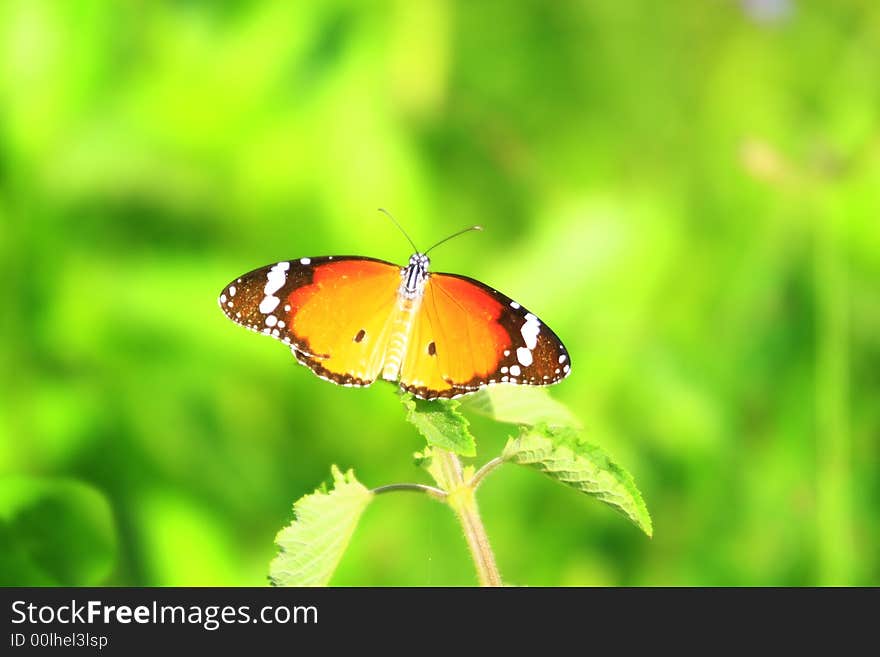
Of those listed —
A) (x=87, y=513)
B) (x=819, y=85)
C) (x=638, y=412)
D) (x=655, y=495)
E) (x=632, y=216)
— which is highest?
(x=819, y=85)

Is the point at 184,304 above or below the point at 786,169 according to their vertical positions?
below

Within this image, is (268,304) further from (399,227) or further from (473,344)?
(399,227)

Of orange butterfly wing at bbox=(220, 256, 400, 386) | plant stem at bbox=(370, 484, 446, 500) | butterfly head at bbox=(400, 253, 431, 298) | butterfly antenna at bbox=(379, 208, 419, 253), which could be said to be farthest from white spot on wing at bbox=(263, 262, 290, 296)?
butterfly antenna at bbox=(379, 208, 419, 253)

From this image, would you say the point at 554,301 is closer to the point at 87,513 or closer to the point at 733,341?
the point at 733,341

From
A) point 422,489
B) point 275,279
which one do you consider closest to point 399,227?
point 275,279

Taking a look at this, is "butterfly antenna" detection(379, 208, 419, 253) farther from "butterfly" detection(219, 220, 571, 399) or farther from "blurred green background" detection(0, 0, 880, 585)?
"butterfly" detection(219, 220, 571, 399)

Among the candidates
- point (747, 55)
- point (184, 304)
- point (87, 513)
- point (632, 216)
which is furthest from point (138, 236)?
point (747, 55)
